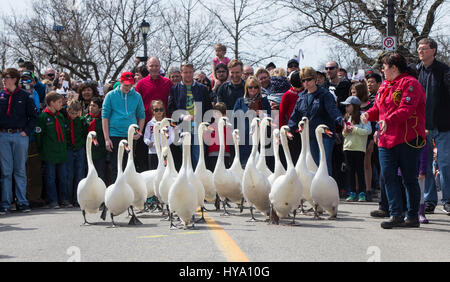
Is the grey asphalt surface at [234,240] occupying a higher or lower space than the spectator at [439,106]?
lower

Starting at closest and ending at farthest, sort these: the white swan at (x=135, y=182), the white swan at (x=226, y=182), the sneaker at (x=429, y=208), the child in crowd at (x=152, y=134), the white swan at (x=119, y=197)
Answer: the white swan at (x=119, y=197) → the white swan at (x=135, y=182) → the white swan at (x=226, y=182) → the sneaker at (x=429, y=208) → the child in crowd at (x=152, y=134)

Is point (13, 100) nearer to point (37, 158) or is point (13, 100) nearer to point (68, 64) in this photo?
point (37, 158)

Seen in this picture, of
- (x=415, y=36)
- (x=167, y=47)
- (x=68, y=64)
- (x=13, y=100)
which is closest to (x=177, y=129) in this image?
(x=13, y=100)

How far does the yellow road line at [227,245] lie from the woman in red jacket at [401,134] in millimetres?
2270

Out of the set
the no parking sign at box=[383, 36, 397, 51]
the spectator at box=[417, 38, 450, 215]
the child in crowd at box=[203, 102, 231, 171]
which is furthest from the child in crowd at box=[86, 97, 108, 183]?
the no parking sign at box=[383, 36, 397, 51]

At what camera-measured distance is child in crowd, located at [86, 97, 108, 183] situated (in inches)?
524

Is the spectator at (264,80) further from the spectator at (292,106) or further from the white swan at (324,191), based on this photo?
the white swan at (324,191)

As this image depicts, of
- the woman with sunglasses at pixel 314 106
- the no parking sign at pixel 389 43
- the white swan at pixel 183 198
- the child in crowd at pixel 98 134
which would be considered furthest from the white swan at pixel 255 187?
the no parking sign at pixel 389 43

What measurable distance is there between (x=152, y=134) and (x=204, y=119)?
1.08 m

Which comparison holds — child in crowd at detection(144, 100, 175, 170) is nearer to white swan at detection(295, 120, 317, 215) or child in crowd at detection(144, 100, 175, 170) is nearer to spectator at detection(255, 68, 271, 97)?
spectator at detection(255, 68, 271, 97)

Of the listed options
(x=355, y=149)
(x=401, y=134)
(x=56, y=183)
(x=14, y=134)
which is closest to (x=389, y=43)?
(x=355, y=149)

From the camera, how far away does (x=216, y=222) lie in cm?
942

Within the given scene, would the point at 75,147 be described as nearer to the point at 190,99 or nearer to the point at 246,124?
the point at 190,99

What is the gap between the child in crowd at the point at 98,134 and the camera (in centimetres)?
1330
